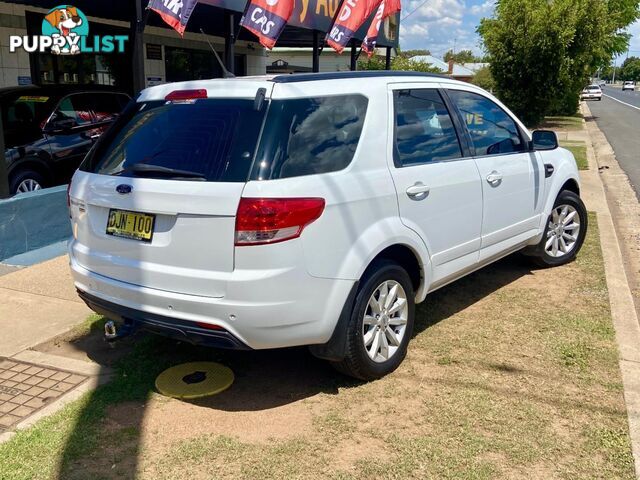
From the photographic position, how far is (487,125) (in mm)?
5055

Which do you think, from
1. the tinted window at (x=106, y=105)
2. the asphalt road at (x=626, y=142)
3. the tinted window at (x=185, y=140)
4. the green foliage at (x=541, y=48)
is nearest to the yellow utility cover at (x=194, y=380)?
the tinted window at (x=185, y=140)

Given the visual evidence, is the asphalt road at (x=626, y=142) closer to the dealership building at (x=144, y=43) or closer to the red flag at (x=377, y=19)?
the red flag at (x=377, y=19)

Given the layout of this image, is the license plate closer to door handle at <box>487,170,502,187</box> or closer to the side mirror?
door handle at <box>487,170,502,187</box>

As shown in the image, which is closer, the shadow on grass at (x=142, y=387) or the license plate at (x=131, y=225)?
Result: the shadow on grass at (x=142, y=387)

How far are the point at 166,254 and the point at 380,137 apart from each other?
1461mm

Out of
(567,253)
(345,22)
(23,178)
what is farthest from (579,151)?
(23,178)

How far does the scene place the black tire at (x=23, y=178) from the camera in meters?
7.56

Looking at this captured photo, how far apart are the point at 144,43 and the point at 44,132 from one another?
287 inches

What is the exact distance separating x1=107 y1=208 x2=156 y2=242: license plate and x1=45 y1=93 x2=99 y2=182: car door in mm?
5196

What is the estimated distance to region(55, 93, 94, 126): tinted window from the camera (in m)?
8.46

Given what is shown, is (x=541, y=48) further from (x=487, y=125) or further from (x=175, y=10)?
(x=487, y=125)

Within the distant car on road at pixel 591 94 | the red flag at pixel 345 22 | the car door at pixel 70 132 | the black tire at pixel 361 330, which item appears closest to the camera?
the black tire at pixel 361 330

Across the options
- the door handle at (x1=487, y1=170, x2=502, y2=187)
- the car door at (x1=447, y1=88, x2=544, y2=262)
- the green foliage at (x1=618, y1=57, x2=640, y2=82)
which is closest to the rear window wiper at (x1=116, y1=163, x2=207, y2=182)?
the car door at (x1=447, y1=88, x2=544, y2=262)

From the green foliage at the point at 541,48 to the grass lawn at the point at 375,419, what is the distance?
2077 centimetres
